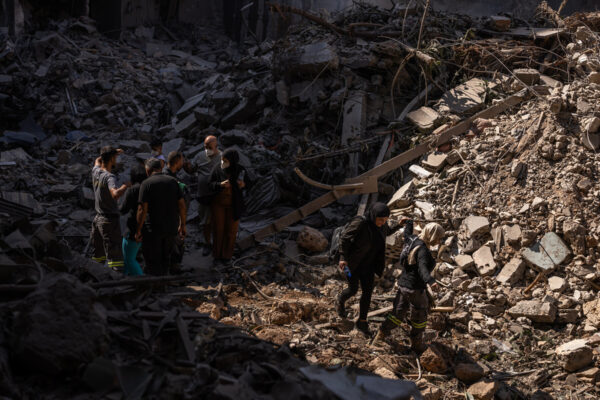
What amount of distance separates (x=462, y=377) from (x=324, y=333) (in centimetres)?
136

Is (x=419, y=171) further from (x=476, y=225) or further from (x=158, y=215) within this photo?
(x=158, y=215)

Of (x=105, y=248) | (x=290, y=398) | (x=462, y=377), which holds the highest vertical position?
(x=290, y=398)

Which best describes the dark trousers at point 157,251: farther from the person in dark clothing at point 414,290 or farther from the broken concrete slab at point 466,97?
the broken concrete slab at point 466,97

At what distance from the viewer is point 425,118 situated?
802 centimetres

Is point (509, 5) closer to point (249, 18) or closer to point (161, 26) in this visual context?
point (249, 18)

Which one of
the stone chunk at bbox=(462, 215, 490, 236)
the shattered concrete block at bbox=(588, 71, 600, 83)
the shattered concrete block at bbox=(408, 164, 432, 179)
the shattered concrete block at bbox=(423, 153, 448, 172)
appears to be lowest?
the stone chunk at bbox=(462, 215, 490, 236)

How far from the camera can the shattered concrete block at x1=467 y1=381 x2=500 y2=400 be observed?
14.8ft

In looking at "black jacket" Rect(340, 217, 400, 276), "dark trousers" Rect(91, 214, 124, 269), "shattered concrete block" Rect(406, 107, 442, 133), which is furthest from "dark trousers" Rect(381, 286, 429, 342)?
"shattered concrete block" Rect(406, 107, 442, 133)

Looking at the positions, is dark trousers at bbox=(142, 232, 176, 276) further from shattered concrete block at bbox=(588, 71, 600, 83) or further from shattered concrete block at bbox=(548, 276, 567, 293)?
shattered concrete block at bbox=(588, 71, 600, 83)

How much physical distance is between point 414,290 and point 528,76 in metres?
4.72

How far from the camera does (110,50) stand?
48.2 ft

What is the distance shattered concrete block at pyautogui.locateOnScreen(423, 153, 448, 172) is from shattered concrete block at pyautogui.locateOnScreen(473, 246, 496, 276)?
147cm

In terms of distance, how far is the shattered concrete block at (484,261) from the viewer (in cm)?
604

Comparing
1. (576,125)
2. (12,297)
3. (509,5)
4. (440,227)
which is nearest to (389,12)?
(576,125)
